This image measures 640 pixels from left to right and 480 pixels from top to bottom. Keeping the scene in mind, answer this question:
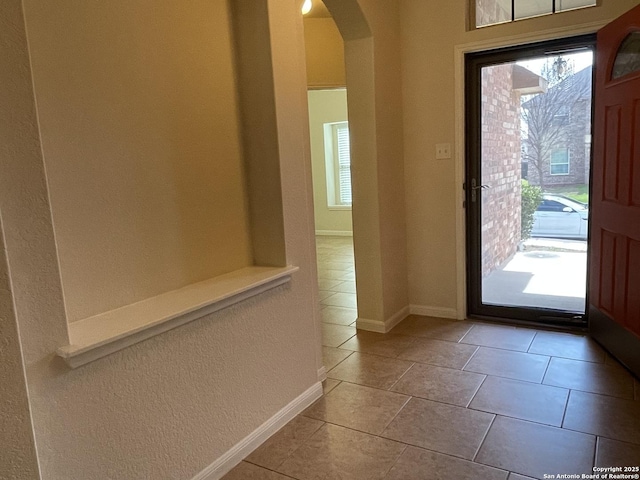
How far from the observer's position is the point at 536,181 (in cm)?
337

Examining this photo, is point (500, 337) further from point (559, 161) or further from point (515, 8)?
point (515, 8)

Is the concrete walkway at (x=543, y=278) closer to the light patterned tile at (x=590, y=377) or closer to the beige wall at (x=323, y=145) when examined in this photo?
the light patterned tile at (x=590, y=377)

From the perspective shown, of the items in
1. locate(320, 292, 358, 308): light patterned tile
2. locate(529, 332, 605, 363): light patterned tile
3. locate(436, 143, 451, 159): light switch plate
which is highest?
locate(436, 143, 451, 159): light switch plate

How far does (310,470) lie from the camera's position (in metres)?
1.96

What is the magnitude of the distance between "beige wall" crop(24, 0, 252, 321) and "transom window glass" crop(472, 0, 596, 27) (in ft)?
6.59

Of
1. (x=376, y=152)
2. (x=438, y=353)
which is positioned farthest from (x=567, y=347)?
(x=376, y=152)

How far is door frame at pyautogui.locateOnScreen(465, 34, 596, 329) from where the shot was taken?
10.4ft

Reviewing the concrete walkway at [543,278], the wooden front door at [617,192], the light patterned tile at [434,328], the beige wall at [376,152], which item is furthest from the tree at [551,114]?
the light patterned tile at [434,328]

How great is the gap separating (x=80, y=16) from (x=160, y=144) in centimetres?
50

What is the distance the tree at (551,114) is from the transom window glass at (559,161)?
1.3 inches

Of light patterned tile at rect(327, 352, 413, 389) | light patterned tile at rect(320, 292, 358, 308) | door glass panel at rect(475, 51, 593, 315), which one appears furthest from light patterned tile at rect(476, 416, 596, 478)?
light patterned tile at rect(320, 292, 358, 308)

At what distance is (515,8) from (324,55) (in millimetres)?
1731

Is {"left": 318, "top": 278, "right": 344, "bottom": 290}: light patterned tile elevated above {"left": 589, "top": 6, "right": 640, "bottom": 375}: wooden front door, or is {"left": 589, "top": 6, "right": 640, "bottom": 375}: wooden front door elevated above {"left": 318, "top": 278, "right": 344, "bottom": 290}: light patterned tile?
{"left": 589, "top": 6, "right": 640, "bottom": 375}: wooden front door

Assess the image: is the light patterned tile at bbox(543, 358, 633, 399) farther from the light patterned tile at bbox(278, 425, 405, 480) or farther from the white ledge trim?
the white ledge trim
